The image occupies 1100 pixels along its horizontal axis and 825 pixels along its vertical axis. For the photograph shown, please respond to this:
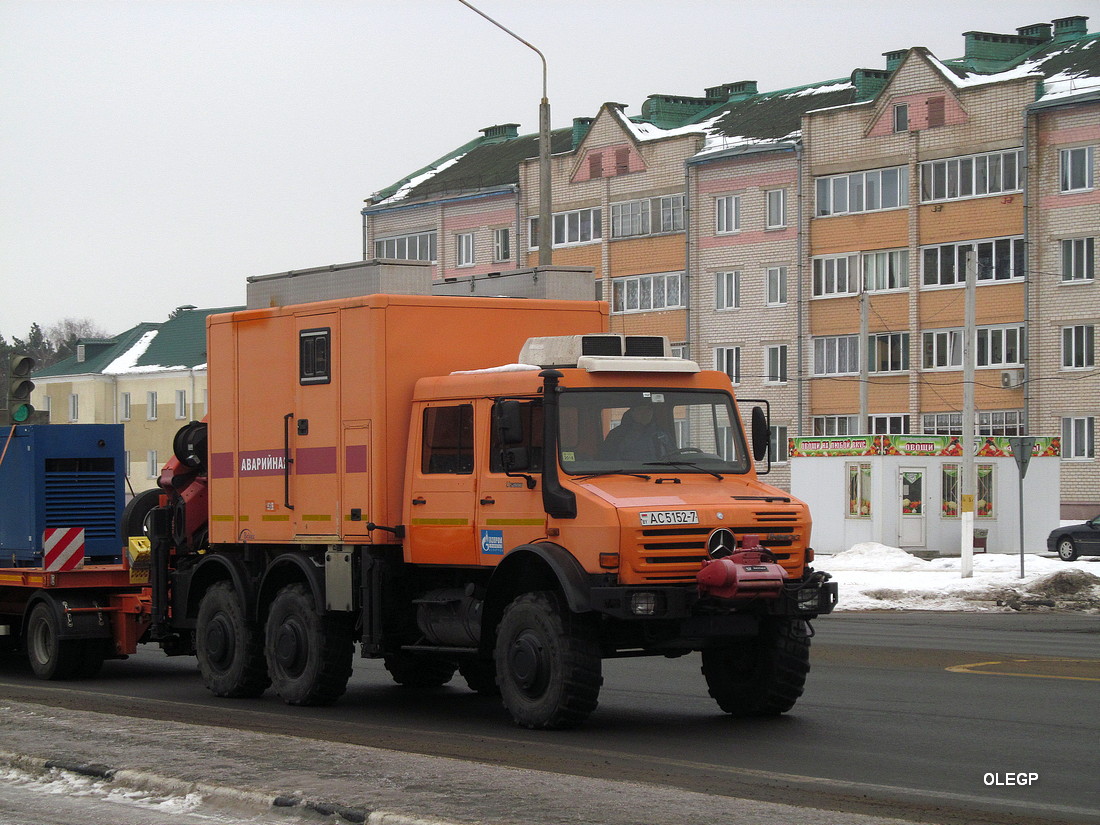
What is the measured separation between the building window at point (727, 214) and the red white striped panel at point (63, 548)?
47.9 metres

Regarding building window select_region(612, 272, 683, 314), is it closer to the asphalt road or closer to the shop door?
the shop door

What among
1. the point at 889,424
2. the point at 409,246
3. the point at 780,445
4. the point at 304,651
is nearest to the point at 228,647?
the point at 304,651

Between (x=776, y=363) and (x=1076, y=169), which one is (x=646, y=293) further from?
(x=1076, y=169)

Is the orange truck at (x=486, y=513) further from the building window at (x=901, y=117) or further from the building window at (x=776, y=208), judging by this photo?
the building window at (x=776, y=208)

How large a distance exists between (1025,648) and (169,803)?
13059 mm

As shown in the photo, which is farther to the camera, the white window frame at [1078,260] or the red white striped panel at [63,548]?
the white window frame at [1078,260]

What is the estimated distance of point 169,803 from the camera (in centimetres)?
935

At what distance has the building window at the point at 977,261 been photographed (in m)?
56.3

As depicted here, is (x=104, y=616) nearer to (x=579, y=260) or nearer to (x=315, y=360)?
(x=315, y=360)

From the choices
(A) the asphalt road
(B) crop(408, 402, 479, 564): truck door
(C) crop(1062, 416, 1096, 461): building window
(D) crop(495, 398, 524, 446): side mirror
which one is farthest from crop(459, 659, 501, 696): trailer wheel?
(C) crop(1062, 416, 1096, 461): building window

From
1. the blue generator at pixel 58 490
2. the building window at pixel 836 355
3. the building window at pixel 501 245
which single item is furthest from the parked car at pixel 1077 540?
the building window at pixel 501 245

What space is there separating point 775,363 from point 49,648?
154 feet

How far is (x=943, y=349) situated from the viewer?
190 ft

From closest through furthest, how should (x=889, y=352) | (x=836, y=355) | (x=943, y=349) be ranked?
(x=943, y=349)
(x=889, y=352)
(x=836, y=355)
